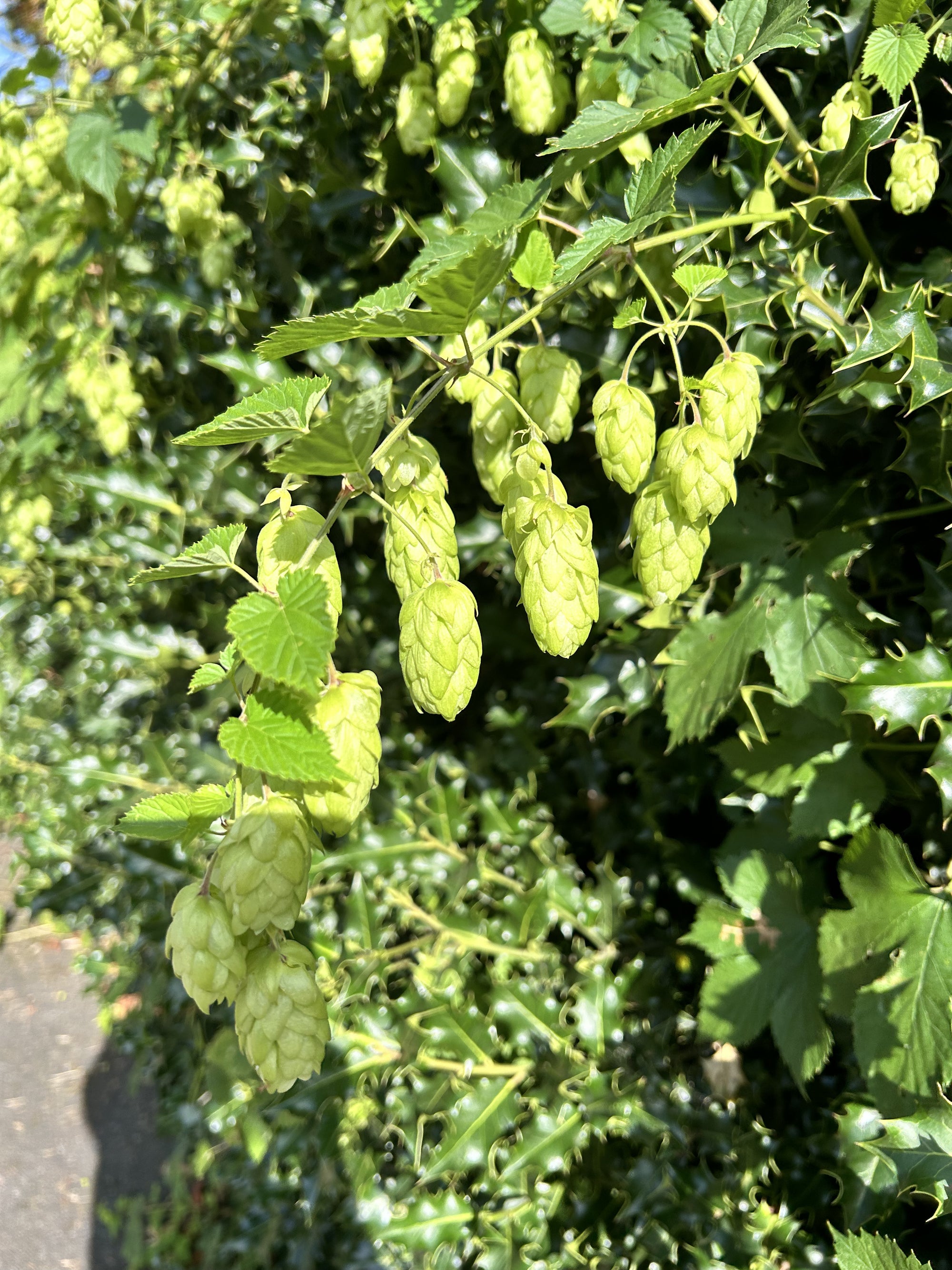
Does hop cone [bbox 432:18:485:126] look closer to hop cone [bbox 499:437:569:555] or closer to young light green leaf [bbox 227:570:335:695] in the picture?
hop cone [bbox 499:437:569:555]

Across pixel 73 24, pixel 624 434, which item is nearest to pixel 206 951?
pixel 624 434

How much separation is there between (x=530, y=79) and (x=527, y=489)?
53 centimetres

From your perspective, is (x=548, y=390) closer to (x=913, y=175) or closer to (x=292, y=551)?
(x=292, y=551)

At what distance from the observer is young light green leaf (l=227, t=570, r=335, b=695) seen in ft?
1.55

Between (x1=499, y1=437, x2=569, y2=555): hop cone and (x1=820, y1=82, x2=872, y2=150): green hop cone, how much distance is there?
16.5 inches

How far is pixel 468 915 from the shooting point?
4.82 ft

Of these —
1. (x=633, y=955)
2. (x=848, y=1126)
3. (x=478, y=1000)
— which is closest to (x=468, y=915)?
(x=478, y=1000)

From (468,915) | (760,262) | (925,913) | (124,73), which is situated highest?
(124,73)

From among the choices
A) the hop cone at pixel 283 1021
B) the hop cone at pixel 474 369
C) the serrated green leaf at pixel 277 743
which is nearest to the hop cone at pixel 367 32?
the hop cone at pixel 474 369

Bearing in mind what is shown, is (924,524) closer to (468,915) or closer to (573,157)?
(573,157)

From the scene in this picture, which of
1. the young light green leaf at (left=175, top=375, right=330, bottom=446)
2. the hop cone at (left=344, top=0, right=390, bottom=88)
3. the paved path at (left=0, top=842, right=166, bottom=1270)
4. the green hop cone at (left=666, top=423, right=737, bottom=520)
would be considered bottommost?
the paved path at (left=0, top=842, right=166, bottom=1270)

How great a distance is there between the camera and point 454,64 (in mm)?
931

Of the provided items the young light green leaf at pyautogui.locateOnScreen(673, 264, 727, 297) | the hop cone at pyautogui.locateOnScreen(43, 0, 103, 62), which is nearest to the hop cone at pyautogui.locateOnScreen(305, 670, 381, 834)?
the young light green leaf at pyautogui.locateOnScreen(673, 264, 727, 297)

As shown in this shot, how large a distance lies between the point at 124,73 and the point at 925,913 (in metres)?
1.52
